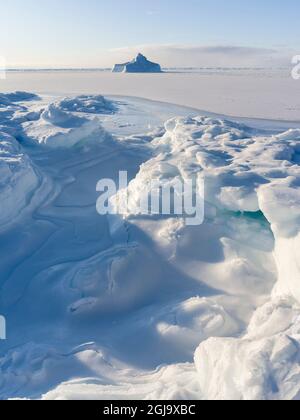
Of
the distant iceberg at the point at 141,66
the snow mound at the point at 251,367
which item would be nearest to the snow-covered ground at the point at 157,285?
the snow mound at the point at 251,367

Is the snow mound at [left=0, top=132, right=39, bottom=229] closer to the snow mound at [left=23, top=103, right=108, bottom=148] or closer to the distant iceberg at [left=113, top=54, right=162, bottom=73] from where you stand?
the snow mound at [left=23, top=103, right=108, bottom=148]

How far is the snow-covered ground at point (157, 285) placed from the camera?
9.96ft

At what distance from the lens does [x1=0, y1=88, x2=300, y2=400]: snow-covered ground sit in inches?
120

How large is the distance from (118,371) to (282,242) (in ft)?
7.48

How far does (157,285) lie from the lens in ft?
15.7

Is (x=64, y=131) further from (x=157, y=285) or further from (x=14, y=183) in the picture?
(x=157, y=285)

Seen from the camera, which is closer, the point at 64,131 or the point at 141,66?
the point at 64,131

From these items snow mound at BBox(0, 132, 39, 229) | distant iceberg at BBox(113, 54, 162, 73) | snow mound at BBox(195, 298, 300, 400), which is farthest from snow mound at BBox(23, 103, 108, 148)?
distant iceberg at BBox(113, 54, 162, 73)

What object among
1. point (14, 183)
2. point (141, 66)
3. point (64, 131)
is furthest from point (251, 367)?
point (141, 66)

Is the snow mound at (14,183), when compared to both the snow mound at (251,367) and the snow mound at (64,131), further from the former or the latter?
the snow mound at (251,367)

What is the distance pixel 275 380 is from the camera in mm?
2596

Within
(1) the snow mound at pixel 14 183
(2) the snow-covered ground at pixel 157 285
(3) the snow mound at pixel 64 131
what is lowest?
(2) the snow-covered ground at pixel 157 285

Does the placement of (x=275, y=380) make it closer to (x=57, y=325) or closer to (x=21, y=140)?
(x=57, y=325)
